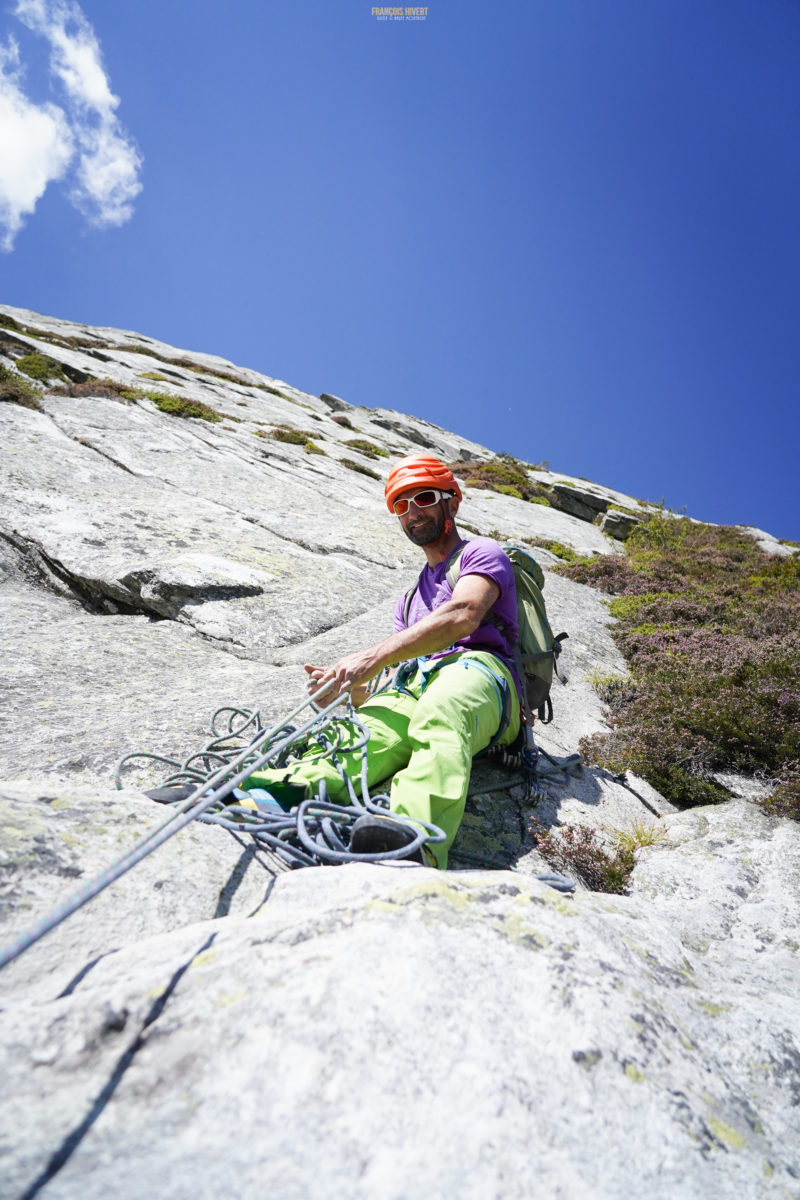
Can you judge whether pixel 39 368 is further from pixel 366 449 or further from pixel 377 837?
pixel 377 837

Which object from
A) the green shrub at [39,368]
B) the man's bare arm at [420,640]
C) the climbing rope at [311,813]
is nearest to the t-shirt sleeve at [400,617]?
the man's bare arm at [420,640]

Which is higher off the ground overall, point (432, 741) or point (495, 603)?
point (495, 603)

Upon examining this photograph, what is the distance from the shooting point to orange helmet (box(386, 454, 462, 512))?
14.2 ft

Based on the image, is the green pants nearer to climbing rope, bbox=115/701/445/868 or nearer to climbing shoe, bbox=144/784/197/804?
climbing rope, bbox=115/701/445/868

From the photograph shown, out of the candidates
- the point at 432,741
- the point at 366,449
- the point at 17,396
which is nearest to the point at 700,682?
the point at 432,741

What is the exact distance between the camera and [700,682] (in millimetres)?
6176

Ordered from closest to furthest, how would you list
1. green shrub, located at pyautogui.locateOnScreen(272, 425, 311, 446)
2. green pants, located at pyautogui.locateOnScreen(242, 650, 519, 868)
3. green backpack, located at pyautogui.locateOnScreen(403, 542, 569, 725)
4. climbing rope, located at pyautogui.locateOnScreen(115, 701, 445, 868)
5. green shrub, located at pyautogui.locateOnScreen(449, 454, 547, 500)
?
climbing rope, located at pyautogui.locateOnScreen(115, 701, 445, 868)
green pants, located at pyautogui.locateOnScreen(242, 650, 519, 868)
green backpack, located at pyautogui.locateOnScreen(403, 542, 569, 725)
green shrub, located at pyautogui.locateOnScreen(272, 425, 311, 446)
green shrub, located at pyautogui.locateOnScreen(449, 454, 547, 500)

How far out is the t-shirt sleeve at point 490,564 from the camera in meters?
3.76

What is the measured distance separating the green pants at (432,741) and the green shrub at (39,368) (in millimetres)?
17442

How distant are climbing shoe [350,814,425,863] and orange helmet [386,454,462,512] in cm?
259

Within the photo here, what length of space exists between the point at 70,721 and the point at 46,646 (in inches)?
61.4

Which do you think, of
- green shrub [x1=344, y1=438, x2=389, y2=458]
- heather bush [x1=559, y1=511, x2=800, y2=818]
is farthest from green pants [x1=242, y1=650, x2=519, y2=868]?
green shrub [x1=344, y1=438, x2=389, y2=458]

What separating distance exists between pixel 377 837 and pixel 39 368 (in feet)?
64.0

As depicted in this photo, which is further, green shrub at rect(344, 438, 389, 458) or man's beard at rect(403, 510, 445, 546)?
green shrub at rect(344, 438, 389, 458)
